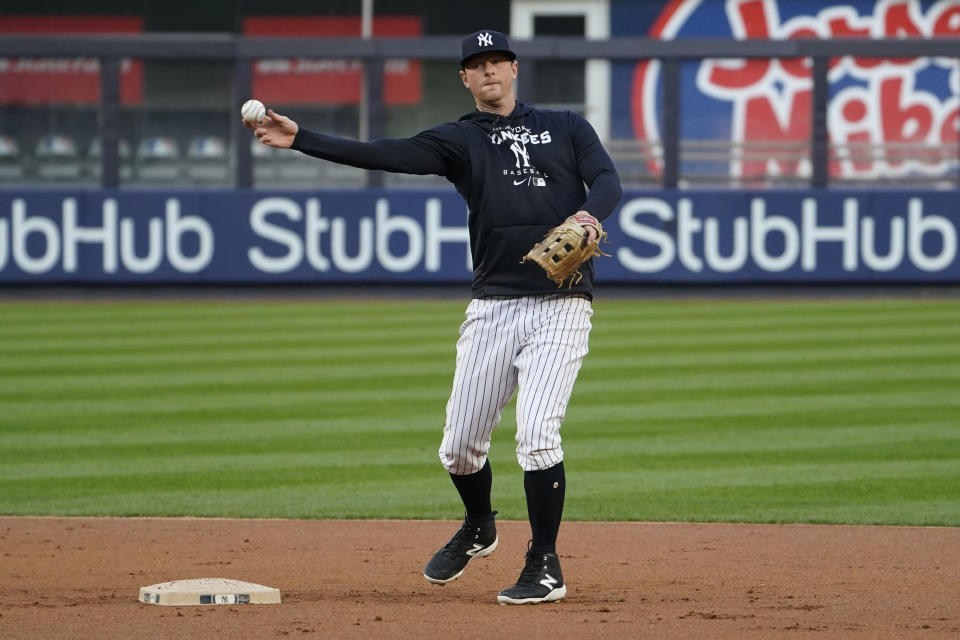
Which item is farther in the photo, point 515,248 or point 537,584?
point 515,248

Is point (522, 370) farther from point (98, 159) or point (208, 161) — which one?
point (98, 159)

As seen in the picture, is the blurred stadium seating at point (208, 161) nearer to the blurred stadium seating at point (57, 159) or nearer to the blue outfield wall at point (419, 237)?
the blue outfield wall at point (419, 237)

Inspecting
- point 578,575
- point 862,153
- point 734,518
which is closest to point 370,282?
point 862,153

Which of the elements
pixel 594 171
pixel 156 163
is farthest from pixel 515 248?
pixel 156 163

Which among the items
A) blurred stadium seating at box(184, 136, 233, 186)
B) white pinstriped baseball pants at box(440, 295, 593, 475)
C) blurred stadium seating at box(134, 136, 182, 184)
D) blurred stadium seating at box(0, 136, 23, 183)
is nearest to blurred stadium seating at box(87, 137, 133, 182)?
blurred stadium seating at box(134, 136, 182, 184)

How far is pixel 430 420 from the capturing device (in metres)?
10.2

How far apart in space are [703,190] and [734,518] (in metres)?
11.9

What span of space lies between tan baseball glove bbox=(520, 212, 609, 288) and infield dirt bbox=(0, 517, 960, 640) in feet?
3.66

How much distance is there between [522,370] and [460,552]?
→ 75 cm

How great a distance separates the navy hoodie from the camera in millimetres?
5375

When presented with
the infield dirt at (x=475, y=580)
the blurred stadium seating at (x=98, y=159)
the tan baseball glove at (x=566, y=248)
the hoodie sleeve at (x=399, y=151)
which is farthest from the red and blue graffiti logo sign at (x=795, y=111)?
the tan baseball glove at (x=566, y=248)

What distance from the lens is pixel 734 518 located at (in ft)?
23.6

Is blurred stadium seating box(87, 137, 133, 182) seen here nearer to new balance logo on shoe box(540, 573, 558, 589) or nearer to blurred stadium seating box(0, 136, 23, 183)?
blurred stadium seating box(0, 136, 23, 183)

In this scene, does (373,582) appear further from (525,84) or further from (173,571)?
(525,84)
